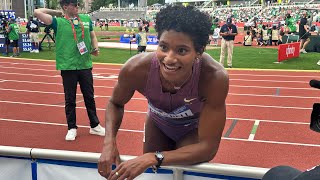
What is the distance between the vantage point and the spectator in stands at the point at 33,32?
18.9 metres

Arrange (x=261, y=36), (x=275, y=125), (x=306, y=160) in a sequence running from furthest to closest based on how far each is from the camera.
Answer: (x=261, y=36) < (x=275, y=125) < (x=306, y=160)

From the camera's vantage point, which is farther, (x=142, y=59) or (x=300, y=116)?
(x=300, y=116)

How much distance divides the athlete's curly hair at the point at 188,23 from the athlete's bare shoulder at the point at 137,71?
23 cm

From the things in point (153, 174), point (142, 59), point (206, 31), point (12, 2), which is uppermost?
point (12, 2)

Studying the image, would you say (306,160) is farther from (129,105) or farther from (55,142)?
(129,105)

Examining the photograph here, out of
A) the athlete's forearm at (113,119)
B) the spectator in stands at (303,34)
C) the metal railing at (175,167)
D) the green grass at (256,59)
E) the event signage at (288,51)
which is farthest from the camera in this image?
the spectator in stands at (303,34)

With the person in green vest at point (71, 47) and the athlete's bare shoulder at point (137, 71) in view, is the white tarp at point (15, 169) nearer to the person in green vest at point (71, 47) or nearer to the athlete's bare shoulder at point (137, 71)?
the athlete's bare shoulder at point (137, 71)

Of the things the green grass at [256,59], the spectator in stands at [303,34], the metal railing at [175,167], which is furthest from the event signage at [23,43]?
the metal railing at [175,167]

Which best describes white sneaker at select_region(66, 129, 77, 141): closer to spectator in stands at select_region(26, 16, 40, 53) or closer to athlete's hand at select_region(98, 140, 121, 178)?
athlete's hand at select_region(98, 140, 121, 178)

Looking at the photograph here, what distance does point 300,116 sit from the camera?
24.1 feet

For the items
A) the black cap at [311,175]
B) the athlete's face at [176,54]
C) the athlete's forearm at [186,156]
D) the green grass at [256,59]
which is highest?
the athlete's face at [176,54]

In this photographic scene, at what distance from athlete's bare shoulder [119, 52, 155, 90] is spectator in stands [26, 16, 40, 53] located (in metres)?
17.8

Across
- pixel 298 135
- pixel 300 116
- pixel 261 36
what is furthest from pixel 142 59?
pixel 261 36

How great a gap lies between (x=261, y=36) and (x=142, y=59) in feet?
71.7
